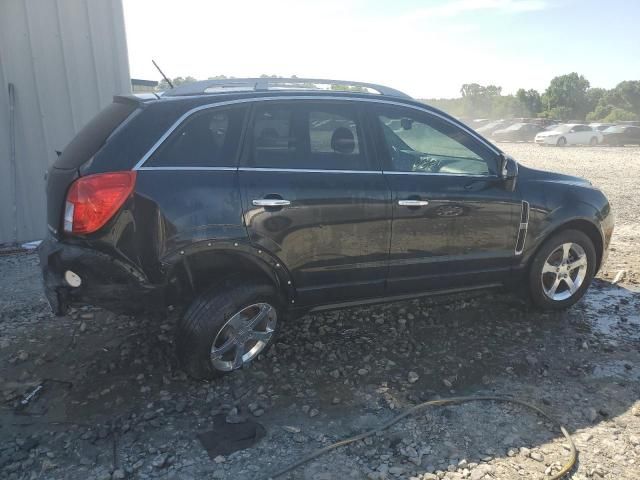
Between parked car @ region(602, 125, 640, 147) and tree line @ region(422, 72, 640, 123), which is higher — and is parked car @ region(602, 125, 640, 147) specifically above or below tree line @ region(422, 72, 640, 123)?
below

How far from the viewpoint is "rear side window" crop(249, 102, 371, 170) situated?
125 inches

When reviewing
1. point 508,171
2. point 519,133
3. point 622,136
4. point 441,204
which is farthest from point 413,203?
point 519,133

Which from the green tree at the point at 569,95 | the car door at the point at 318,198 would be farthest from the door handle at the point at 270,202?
the green tree at the point at 569,95

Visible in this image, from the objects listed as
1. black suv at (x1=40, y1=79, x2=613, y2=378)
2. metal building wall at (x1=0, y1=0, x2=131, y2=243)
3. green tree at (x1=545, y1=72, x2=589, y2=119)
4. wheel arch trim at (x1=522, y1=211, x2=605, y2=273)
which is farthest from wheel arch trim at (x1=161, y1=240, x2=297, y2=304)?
green tree at (x1=545, y1=72, x2=589, y2=119)

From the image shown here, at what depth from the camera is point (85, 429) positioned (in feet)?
9.20

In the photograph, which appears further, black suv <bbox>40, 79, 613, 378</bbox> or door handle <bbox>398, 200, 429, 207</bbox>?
door handle <bbox>398, 200, 429, 207</bbox>

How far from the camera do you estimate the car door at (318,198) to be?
3113 millimetres

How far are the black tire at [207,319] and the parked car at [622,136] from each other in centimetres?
3157

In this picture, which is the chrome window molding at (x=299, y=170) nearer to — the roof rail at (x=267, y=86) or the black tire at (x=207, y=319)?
the roof rail at (x=267, y=86)

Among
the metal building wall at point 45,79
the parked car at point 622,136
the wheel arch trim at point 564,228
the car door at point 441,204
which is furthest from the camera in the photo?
the parked car at point 622,136

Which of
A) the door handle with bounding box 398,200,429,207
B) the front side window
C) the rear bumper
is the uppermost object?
the front side window

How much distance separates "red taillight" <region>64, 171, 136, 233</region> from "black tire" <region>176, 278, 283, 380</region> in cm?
74

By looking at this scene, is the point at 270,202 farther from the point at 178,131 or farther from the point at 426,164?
the point at 426,164

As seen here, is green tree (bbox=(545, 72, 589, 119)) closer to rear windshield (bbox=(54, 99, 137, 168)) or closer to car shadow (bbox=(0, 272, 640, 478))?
car shadow (bbox=(0, 272, 640, 478))
